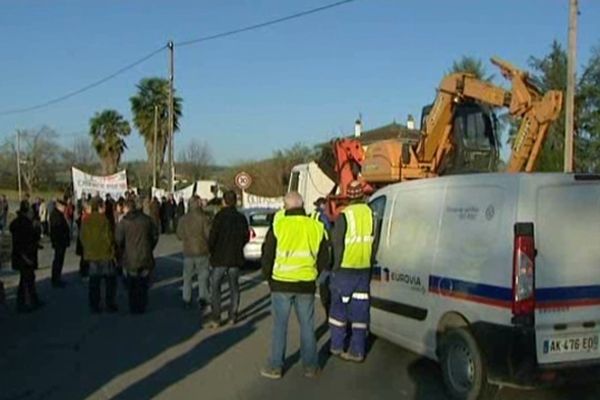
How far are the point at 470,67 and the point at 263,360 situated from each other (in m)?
40.6

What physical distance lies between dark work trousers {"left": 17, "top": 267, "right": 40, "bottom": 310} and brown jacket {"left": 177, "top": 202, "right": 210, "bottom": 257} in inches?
100

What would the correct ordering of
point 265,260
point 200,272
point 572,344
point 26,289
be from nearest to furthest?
point 572,344
point 265,260
point 200,272
point 26,289

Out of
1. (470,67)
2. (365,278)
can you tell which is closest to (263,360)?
(365,278)

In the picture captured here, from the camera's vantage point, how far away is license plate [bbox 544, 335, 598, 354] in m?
6.59

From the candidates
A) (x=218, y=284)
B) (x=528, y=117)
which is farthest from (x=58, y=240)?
(x=528, y=117)

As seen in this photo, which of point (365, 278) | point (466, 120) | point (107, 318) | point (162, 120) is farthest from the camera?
point (162, 120)

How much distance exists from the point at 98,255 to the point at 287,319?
5.38 meters

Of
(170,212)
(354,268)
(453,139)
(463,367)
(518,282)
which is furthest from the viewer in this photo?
(170,212)

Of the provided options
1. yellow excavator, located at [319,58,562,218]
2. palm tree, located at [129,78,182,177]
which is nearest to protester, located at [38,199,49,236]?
yellow excavator, located at [319,58,562,218]

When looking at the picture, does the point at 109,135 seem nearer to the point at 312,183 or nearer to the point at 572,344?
the point at 312,183

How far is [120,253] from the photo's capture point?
13.2 m

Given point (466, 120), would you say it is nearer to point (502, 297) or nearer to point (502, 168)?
point (502, 168)

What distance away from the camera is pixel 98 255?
41.5ft

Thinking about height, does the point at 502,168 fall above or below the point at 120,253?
above
